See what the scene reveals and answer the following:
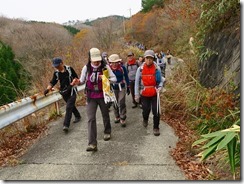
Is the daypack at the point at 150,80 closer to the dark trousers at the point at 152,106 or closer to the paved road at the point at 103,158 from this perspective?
the dark trousers at the point at 152,106

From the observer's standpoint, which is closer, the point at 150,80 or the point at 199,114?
the point at 150,80

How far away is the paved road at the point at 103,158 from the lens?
4.18m

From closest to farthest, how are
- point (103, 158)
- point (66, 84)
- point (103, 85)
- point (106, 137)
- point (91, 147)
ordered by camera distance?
point (103, 158)
point (91, 147)
point (103, 85)
point (106, 137)
point (66, 84)

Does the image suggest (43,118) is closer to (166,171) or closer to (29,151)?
(29,151)

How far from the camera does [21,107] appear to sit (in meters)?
5.86

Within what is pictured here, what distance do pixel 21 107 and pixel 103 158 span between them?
2289mm

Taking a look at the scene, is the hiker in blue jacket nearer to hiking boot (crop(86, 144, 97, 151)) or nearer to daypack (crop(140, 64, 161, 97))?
hiking boot (crop(86, 144, 97, 151))

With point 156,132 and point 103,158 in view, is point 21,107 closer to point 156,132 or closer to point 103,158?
point 103,158

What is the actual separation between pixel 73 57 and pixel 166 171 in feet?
39.4

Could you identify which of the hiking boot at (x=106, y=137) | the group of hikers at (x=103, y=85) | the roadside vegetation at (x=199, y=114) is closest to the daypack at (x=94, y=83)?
the group of hikers at (x=103, y=85)

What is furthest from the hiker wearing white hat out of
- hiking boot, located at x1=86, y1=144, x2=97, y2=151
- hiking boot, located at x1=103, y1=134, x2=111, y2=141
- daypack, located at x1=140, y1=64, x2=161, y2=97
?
hiking boot, located at x1=86, y1=144, x2=97, y2=151

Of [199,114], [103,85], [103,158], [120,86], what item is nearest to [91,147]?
[103,158]

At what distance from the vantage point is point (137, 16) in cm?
6075

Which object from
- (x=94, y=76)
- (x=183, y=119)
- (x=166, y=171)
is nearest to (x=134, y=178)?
(x=166, y=171)
